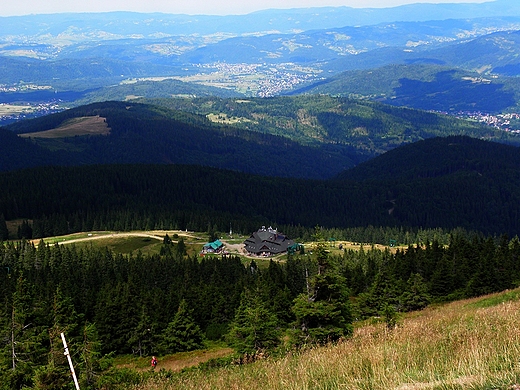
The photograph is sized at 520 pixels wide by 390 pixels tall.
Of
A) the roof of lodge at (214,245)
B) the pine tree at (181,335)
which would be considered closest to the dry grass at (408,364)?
the pine tree at (181,335)

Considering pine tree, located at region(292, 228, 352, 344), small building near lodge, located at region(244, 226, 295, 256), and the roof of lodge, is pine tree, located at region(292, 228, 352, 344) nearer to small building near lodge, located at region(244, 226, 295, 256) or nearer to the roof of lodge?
small building near lodge, located at region(244, 226, 295, 256)

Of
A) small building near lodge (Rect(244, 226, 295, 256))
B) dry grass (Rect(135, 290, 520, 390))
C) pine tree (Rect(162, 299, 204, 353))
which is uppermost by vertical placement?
dry grass (Rect(135, 290, 520, 390))

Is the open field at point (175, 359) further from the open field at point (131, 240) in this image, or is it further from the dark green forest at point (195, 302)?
the open field at point (131, 240)

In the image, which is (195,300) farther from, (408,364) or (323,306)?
(408,364)

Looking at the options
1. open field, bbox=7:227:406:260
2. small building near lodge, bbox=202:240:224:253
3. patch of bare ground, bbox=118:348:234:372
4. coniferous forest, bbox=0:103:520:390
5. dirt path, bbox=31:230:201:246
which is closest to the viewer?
coniferous forest, bbox=0:103:520:390

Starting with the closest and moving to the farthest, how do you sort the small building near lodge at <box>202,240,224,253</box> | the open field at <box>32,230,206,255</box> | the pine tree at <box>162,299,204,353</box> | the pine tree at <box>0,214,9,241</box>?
the pine tree at <box>162,299,204,353</box> → the small building near lodge at <box>202,240,224,253</box> → the open field at <box>32,230,206,255</box> → the pine tree at <box>0,214,9,241</box>

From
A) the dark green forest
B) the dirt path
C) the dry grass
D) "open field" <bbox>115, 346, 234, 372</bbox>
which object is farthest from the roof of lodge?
the dry grass

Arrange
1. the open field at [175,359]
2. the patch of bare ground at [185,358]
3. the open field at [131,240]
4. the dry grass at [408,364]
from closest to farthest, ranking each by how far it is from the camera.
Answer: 1. the dry grass at [408,364]
2. the patch of bare ground at [185,358]
3. the open field at [175,359]
4. the open field at [131,240]
